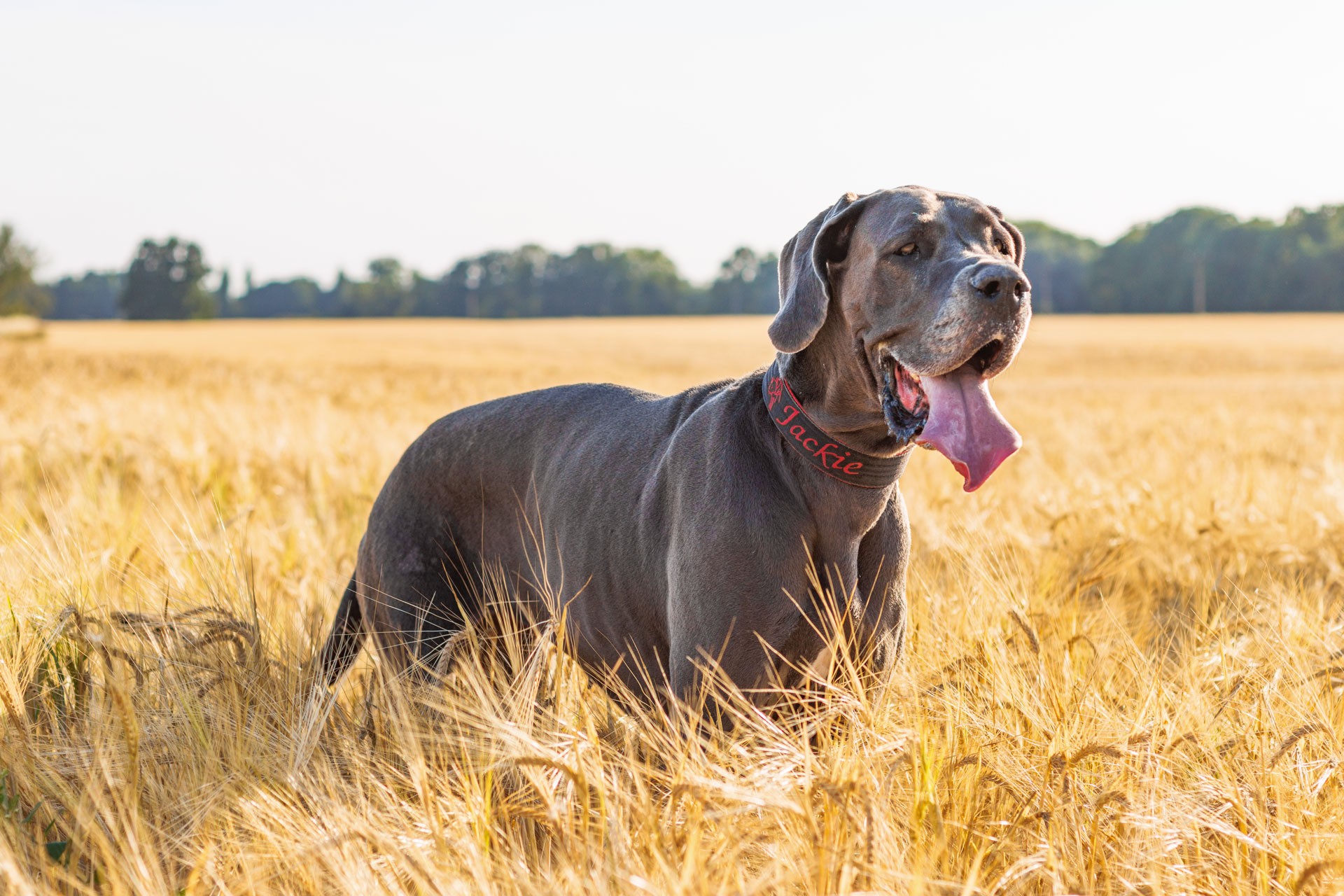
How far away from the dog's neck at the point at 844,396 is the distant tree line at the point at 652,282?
58460 mm

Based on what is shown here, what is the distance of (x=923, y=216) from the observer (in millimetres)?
2406

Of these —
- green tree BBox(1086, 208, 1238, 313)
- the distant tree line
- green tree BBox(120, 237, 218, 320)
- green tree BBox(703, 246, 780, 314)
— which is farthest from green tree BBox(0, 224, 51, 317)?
green tree BBox(1086, 208, 1238, 313)

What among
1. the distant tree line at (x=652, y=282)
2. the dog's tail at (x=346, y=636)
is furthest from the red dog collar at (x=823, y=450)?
the distant tree line at (x=652, y=282)

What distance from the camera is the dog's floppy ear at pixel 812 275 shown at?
248cm

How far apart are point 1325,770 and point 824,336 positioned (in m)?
1.52

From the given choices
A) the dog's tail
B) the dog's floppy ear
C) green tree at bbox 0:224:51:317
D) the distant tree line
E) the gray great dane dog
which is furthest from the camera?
the distant tree line

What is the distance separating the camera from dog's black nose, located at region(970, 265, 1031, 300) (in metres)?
2.20

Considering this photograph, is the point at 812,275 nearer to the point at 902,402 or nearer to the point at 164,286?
the point at 902,402

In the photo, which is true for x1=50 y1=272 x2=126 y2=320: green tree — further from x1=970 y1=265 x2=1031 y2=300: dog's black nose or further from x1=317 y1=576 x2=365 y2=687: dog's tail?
x1=970 y1=265 x2=1031 y2=300: dog's black nose

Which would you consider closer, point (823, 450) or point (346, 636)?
point (823, 450)

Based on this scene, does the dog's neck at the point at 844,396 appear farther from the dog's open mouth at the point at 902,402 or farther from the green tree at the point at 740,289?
the green tree at the point at 740,289

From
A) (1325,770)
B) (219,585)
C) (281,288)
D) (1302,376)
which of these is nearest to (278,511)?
(219,585)

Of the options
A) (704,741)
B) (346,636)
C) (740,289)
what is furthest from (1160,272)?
(704,741)

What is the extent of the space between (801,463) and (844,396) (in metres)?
0.20
